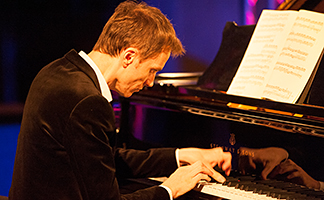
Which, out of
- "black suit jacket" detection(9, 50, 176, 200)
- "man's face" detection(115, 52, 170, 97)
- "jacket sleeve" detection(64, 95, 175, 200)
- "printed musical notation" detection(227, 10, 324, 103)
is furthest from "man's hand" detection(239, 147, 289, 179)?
"jacket sleeve" detection(64, 95, 175, 200)

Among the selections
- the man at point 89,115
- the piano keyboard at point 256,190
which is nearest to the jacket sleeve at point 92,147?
the man at point 89,115

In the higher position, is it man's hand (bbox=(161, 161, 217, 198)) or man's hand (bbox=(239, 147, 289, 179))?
man's hand (bbox=(239, 147, 289, 179))

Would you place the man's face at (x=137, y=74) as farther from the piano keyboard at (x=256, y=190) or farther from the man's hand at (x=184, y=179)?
the piano keyboard at (x=256, y=190)

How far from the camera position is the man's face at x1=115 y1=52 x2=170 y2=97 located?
155 cm

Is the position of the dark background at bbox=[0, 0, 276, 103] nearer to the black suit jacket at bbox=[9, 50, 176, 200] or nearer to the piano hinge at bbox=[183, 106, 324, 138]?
the piano hinge at bbox=[183, 106, 324, 138]

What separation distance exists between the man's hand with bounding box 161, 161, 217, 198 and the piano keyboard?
12cm

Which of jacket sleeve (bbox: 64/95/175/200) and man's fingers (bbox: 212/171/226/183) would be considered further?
man's fingers (bbox: 212/171/226/183)

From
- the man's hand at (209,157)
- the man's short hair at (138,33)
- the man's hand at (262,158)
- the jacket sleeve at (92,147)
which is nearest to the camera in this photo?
the jacket sleeve at (92,147)

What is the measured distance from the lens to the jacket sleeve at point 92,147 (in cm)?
128

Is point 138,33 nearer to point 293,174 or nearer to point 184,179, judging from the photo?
point 184,179

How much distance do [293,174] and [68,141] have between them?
1063 millimetres

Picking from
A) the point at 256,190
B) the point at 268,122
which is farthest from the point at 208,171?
the point at 268,122

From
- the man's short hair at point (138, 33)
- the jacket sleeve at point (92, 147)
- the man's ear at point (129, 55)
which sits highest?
the man's short hair at point (138, 33)

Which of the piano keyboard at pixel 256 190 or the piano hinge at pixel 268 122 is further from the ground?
the piano hinge at pixel 268 122
